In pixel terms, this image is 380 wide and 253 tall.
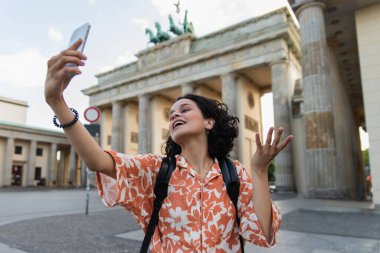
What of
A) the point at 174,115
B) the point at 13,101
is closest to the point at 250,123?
the point at 174,115

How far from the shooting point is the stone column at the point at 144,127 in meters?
34.8

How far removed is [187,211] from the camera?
1.63 metres

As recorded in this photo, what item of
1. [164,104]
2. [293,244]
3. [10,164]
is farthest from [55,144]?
[293,244]

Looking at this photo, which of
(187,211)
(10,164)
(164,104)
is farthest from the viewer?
(10,164)

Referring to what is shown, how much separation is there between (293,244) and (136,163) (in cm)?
479

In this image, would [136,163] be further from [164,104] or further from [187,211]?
[164,104]

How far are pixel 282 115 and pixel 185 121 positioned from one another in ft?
77.4

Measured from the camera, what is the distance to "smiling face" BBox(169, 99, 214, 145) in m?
1.84

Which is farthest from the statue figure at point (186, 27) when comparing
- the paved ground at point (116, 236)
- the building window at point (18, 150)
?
the building window at point (18, 150)

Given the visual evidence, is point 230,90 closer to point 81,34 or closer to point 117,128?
point 117,128

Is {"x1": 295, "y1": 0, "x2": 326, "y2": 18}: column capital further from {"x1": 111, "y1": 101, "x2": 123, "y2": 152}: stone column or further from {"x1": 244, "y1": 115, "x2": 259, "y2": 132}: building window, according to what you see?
{"x1": 111, "y1": 101, "x2": 123, "y2": 152}: stone column

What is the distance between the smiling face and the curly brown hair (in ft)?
0.22

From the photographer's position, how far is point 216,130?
2.11 meters

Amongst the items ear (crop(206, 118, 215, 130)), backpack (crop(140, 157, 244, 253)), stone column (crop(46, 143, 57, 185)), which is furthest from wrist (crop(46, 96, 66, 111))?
stone column (crop(46, 143, 57, 185))
